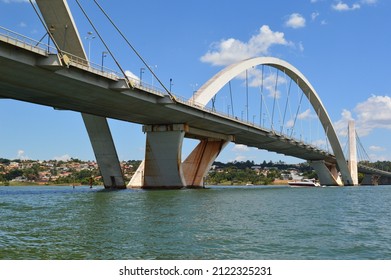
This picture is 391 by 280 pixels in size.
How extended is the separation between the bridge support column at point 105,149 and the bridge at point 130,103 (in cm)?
12

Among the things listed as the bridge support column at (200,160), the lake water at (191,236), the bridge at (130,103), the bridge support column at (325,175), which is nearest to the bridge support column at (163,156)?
the bridge at (130,103)

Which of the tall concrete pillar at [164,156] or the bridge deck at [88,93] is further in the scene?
the tall concrete pillar at [164,156]

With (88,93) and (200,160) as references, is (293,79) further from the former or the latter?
(88,93)

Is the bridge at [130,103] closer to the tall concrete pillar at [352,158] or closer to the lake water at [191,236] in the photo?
the lake water at [191,236]

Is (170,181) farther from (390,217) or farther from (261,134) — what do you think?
(390,217)

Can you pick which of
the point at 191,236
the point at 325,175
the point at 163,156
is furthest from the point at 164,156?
the point at 325,175

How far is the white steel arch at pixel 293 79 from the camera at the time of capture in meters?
65.0

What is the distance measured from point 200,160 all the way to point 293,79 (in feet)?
93.7

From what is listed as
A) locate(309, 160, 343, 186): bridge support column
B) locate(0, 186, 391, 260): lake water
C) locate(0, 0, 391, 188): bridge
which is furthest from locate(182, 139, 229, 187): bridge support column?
locate(309, 160, 343, 186): bridge support column

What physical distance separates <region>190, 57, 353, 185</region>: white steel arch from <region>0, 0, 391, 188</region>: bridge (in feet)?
0.51

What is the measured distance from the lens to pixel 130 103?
4947 cm

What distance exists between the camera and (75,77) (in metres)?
38.9
